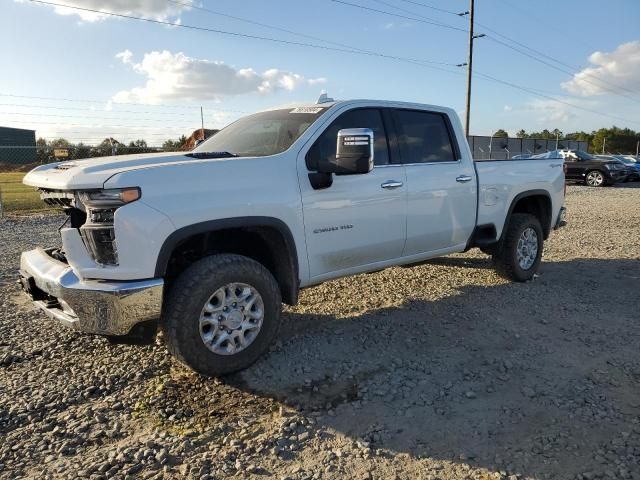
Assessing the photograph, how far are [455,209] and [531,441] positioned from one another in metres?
2.68

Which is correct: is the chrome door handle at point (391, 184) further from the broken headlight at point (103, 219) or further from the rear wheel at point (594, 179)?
the rear wheel at point (594, 179)

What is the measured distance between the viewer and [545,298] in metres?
5.43

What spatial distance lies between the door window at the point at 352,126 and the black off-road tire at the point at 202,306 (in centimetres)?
97

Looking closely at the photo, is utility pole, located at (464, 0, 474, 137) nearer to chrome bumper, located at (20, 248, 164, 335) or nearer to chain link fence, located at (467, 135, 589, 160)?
chain link fence, located at (467, 135, 589, 160)

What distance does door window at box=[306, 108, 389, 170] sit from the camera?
158 inches

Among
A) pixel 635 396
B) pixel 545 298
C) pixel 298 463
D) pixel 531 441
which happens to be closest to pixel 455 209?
pixel 545 298

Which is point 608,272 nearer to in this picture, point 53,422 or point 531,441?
point 531,441

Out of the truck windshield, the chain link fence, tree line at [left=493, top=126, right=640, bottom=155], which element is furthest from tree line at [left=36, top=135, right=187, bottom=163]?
tree line at [left=493, top=126, right=640, bottom=155]

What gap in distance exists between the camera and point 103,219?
3139mm

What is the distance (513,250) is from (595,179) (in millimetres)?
18206

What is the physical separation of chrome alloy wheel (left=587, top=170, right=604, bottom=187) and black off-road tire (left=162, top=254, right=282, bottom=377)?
21.4 m

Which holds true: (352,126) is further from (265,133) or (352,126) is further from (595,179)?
(595,179)

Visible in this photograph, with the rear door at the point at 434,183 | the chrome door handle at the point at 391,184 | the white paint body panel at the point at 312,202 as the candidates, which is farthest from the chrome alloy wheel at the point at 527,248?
the chrome door handle at the point at 391,184

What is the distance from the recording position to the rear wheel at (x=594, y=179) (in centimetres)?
2120
